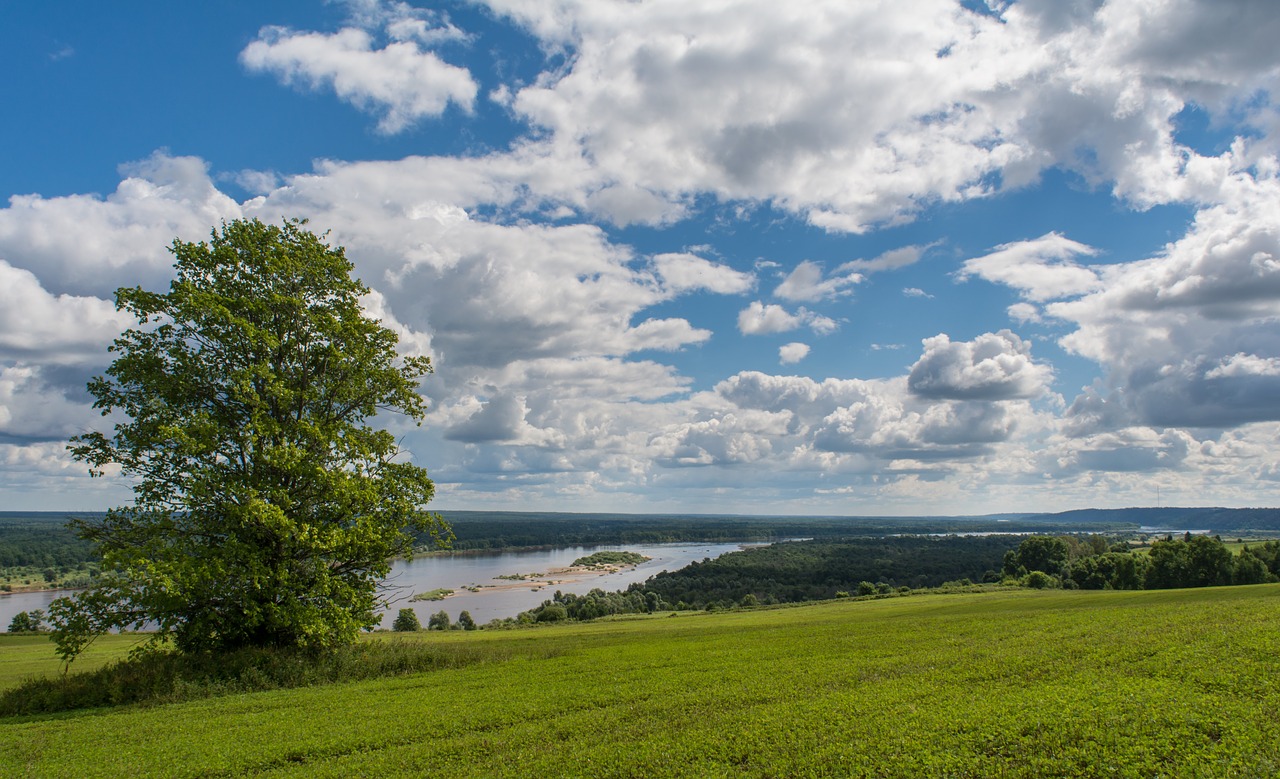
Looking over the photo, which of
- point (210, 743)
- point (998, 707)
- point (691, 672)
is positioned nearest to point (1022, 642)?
point (998, 707)

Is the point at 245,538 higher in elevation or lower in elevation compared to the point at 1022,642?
higher

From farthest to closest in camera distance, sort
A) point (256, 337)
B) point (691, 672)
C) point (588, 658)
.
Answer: point (588, 658)
point (256, 337)
point (691, 672)

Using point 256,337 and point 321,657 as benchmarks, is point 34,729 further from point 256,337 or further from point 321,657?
point 256,337

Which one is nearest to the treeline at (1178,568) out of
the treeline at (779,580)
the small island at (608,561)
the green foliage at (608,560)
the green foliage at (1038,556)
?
the treeline at (779,580)

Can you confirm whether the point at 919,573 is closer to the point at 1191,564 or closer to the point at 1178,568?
the point at 1178,568

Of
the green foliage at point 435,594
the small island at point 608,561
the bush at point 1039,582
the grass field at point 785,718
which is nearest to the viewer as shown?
the grass field at point 785,718

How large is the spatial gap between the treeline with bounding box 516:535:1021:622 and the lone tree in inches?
1791

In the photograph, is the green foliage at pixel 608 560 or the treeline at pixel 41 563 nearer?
the treeline at pixel 41 563

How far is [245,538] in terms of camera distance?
16.7 meters

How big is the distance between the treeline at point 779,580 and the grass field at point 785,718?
48.4 metres

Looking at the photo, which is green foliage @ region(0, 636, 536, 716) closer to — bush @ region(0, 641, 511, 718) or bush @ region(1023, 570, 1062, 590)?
bush @ region(0, 641, 511, 718)

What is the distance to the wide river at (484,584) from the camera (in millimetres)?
82812

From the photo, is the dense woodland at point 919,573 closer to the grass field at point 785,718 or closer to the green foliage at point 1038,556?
the green foliage at point 1038,556

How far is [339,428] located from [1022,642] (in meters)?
17.4
